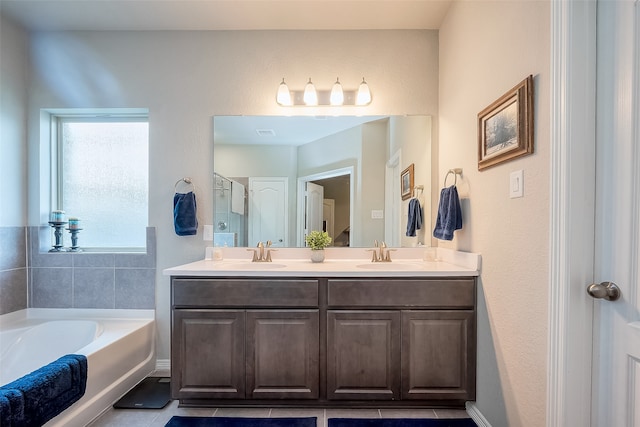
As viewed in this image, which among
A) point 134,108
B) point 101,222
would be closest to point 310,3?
point 134,108

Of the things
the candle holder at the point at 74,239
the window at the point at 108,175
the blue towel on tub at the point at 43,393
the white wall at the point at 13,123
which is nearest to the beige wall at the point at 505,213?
the blue towel on tub at the point at 43,393

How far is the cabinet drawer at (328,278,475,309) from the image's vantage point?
67.7 inches

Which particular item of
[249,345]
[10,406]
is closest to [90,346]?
[10,406]

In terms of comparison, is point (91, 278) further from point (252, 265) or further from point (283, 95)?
point (283, 95)

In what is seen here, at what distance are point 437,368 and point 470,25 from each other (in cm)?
197

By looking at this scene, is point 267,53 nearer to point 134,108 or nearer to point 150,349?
point 134,108

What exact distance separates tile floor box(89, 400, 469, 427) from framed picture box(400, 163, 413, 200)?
A: 54.5 inches

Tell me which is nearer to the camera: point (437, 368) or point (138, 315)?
point (437, 368)

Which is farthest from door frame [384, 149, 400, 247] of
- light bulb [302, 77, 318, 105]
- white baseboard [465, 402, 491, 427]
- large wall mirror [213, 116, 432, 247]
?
white baseboard [465, 402, 491, 427]

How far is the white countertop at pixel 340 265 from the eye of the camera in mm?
1729

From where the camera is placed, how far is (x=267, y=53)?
2.29 m

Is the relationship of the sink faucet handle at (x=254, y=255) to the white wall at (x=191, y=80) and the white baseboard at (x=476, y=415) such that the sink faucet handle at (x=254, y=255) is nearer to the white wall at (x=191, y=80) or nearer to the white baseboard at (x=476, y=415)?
the white wall at (x=191, y=80)

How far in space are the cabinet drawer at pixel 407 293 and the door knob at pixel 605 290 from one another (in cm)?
70

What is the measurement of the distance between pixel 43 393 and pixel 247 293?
972mm
